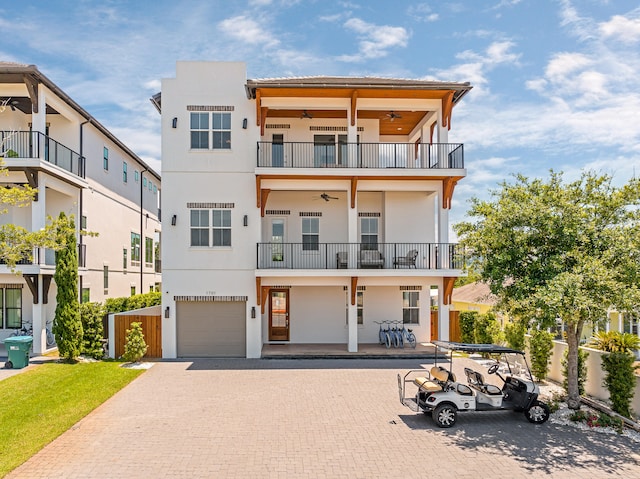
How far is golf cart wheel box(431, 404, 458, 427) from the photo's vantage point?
9.89m

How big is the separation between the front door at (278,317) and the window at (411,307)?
503cm

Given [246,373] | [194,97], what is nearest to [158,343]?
[246,373]

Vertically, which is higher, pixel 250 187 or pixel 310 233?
pixel 250 187

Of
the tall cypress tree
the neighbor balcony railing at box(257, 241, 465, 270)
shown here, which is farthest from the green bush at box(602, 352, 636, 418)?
the tall cypress tree

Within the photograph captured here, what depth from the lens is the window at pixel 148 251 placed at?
3182 cm

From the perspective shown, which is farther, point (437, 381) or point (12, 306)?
point (12, 306)

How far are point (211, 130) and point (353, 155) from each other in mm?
5571

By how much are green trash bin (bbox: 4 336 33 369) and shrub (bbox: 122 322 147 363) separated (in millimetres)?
3100

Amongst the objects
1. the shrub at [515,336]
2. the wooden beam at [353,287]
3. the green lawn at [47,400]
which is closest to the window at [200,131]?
the wooden beam at [353,287]

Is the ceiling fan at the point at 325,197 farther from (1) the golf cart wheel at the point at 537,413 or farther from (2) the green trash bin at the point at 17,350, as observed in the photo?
(2) the green trash bin at the point at 17,350

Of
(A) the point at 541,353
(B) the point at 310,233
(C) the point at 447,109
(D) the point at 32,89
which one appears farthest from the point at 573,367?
(D) the point at 32,89

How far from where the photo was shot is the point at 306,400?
38.7ft

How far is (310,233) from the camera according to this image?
19.6 metres

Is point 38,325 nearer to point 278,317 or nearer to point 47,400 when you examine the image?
point 47,400
